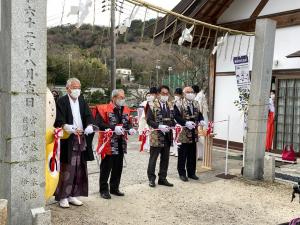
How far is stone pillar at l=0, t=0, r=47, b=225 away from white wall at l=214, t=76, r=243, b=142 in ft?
26.9

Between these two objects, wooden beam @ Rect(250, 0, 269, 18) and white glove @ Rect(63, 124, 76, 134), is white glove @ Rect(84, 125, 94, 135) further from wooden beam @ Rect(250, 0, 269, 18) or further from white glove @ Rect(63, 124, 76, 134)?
wooden beam @ Rect(250, 0, 269, 18)

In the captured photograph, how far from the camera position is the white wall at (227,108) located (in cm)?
1175

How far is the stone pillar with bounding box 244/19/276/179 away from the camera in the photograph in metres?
7.98

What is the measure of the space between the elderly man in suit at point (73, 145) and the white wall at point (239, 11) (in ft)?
25.1

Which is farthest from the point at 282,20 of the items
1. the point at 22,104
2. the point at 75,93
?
the point at 22,104

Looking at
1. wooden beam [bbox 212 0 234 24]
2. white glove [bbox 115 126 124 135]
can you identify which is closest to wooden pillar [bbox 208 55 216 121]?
wooden beam [bbox 212 0 234 24]

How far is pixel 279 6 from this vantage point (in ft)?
35.2

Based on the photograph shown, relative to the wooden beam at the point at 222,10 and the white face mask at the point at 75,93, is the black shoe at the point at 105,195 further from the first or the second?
the wooden beam at the point at 222,10

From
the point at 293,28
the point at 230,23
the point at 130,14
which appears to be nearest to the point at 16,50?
the point at 130,14

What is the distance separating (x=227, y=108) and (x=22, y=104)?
871 cm

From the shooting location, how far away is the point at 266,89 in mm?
8102

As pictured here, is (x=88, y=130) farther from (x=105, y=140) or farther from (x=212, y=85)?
(x=212, y=85)

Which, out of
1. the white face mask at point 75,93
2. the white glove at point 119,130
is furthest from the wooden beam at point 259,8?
the white face mask at point 75,93

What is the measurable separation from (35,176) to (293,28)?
27.8ft
